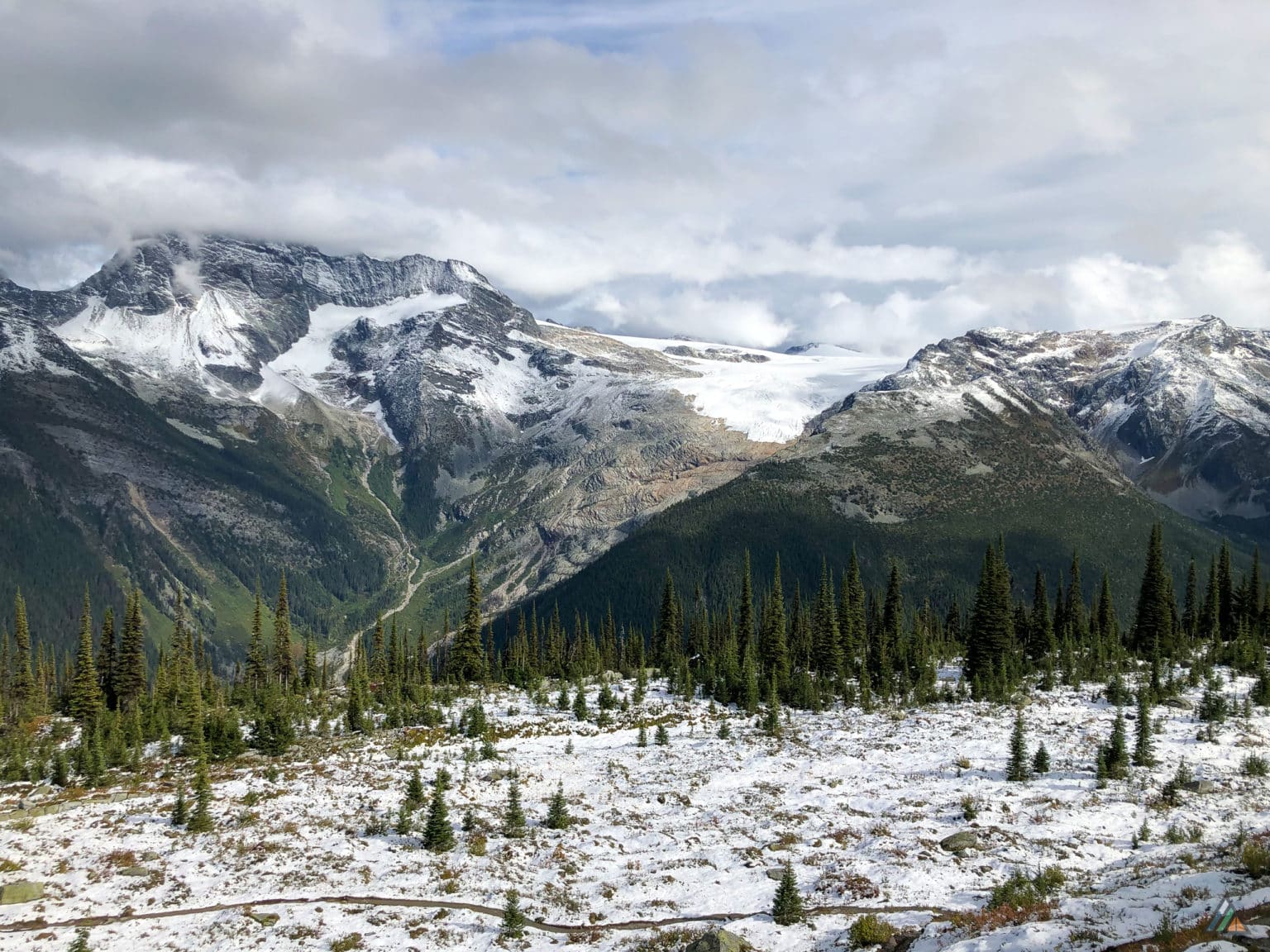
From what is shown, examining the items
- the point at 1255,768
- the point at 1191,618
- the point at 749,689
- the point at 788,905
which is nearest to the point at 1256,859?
the point at 788,905

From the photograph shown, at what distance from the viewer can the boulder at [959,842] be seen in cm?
4231

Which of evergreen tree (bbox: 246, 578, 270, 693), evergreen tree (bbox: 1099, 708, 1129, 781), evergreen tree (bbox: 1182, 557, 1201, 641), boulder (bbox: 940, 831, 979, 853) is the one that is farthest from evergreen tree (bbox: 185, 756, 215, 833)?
evergreen tree (bbox: 1182, 557, 1201, 641)

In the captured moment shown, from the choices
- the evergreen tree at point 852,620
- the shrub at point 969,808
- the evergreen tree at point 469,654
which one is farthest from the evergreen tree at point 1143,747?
the evergreen tree at point 469,654

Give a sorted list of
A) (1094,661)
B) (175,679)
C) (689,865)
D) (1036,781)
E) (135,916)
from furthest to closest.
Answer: (175,679) < (1094,661) < (1036,781) < (689,865) < (135,916)

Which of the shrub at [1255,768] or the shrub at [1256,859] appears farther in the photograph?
the shrub at [1255,768]

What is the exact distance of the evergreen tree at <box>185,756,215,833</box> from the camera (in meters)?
50.5

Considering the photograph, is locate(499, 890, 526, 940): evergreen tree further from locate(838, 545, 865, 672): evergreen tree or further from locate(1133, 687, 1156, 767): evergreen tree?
locate(838, 545, 865, 672): evergreen tree

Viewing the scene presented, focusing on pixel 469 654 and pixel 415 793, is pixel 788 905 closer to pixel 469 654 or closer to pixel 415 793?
pixel 415 793

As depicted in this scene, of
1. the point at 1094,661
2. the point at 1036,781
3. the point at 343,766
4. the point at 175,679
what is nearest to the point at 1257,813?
the point at 1036,781

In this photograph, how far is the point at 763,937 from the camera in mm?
33656

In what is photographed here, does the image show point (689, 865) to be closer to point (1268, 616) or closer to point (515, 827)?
point (515, 827)

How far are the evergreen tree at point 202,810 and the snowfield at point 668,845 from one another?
683 millimetres

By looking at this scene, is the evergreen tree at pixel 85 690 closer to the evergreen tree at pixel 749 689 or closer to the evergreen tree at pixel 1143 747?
the evergreen tree at pixel 749 689

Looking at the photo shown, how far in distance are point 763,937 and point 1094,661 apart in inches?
2572
